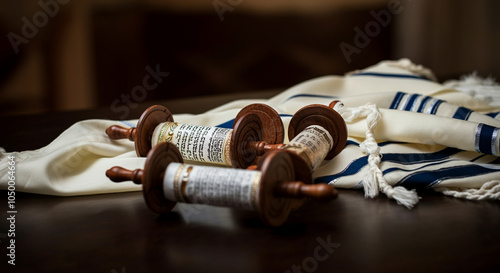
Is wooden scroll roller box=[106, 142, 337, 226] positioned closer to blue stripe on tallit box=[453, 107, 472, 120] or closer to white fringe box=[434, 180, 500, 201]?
white fringe box=[434, 180, 500, 201]

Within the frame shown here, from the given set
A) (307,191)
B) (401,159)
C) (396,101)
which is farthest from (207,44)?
(307,191)

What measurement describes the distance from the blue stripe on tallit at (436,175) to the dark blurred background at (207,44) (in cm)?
131

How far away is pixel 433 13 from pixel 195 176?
316 centimetres

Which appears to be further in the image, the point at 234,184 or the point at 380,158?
the point at 380,158

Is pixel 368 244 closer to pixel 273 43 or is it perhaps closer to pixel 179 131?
pixel 179 131

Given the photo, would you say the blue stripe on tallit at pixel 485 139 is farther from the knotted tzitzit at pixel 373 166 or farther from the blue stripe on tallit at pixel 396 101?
the blue stripe on tallit at pixel 396 101

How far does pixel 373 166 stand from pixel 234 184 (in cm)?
31

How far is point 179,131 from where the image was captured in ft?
3.07

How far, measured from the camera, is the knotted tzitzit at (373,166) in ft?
2.74

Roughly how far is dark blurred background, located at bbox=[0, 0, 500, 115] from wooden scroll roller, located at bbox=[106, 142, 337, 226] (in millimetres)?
1612

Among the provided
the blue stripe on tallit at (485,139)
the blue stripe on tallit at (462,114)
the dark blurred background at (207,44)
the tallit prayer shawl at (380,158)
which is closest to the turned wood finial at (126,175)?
the tallit prayer shawl at (380,158)

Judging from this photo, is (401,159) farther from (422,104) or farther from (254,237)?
(254,237)

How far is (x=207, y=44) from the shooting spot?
296 cm

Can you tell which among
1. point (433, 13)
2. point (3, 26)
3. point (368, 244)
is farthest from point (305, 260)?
point (433, 13)
